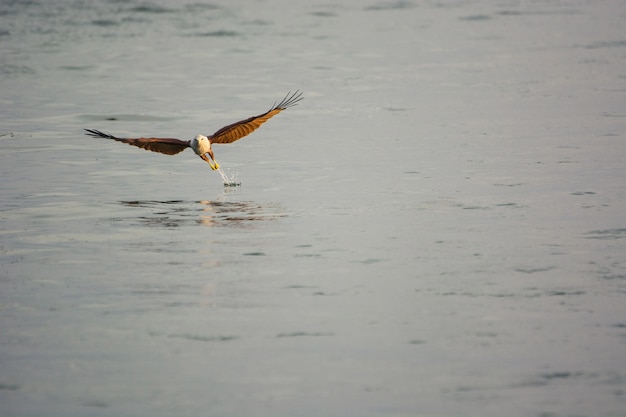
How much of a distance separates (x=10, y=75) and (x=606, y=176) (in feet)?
48.6

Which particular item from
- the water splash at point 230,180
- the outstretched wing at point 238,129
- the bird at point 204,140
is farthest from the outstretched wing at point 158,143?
the water splash at point 230,180

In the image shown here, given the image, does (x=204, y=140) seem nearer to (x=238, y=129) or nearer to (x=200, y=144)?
(x=200, y=144)

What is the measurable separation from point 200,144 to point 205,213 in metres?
1.54

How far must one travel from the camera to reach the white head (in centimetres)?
1392

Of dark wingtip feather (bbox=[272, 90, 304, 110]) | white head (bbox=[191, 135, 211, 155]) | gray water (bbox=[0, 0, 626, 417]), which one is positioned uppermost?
dark wingtip feather (bbox=[272, 90, 304, 110])

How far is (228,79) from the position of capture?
2442cm

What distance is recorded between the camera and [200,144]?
13945 millimetres

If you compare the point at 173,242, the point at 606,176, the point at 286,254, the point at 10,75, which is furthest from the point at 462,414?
the point at 10,75

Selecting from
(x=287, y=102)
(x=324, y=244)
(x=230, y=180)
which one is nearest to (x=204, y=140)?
(x=230, y=180)

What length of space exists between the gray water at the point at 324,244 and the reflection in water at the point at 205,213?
0.05 meters

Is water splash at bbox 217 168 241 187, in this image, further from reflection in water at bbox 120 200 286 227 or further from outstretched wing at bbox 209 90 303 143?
reflection in water at bbox 120 200 286 227

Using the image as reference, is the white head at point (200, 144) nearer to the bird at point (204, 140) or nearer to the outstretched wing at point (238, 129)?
the bird at point (204, 140)

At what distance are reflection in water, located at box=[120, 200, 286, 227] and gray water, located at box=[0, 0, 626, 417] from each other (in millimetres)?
53

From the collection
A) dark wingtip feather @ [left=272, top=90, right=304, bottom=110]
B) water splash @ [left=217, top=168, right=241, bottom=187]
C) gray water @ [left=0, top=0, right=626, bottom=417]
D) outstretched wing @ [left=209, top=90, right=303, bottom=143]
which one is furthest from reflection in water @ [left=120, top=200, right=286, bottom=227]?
dark wingtip feather @ [left=272, top=90, right=304, bottom=110]
